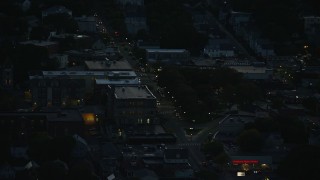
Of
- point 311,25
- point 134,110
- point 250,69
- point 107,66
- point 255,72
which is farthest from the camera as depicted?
point 311,25

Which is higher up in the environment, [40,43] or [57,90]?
[40,43]

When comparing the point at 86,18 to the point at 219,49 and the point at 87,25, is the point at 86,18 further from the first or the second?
the point at 219,49

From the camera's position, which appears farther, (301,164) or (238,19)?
(238,19)

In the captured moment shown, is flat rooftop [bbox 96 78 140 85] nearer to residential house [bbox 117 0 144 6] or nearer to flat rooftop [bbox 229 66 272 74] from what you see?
flat rooftop [bbox 229 66 272 74]

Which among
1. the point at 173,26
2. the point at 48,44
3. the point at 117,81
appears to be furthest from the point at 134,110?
the point at 173,26

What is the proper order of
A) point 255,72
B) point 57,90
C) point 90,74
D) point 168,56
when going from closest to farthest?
point 57,90 < point 90,74 < point 255,72 < point 168,56

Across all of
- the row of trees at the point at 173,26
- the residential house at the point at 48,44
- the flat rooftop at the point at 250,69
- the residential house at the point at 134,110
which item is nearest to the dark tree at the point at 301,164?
the residential house at the point at 134,110

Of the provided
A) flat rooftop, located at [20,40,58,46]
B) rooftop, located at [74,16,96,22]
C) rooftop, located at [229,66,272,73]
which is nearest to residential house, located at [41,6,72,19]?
rooftop, located at [74,16,96,22]
